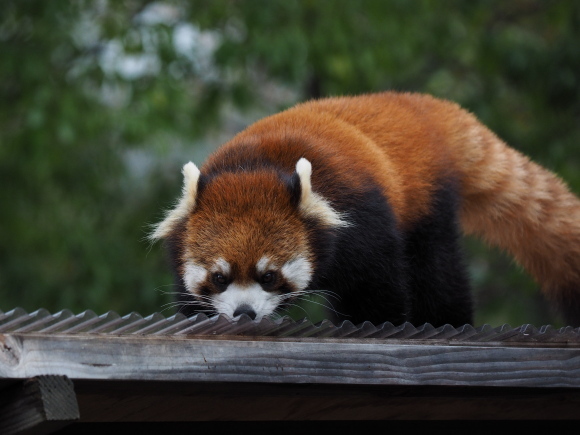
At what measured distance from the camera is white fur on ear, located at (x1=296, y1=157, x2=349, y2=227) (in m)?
3.85

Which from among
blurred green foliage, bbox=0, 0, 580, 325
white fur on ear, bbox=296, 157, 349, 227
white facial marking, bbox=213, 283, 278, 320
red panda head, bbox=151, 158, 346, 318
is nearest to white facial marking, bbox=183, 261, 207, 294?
red panda head, bbox=151, 158, 346, 318

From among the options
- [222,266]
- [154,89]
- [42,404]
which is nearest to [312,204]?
[222,266]

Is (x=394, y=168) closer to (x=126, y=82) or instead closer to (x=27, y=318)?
(x=27, y=318)

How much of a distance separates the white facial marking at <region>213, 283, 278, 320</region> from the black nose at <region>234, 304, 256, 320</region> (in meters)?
0.02

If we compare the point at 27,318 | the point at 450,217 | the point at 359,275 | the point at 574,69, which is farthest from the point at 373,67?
the point at 27,318

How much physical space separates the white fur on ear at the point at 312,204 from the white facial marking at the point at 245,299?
38 cm

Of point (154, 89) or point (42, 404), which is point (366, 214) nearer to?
point (42, 404)

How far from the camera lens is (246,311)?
3619 mm

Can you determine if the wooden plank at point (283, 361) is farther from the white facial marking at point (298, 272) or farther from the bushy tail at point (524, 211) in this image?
the bushy tail at point (524, 211)

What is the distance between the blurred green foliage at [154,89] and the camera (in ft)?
27.7

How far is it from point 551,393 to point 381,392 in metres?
0.58

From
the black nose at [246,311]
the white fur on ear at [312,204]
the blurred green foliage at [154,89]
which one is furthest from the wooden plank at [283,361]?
the blurred green foliage at [154,89]

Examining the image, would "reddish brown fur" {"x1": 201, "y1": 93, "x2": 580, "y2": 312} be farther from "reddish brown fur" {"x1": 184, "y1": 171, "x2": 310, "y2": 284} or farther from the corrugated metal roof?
the corrugated metal roof

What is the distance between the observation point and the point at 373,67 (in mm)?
9000
